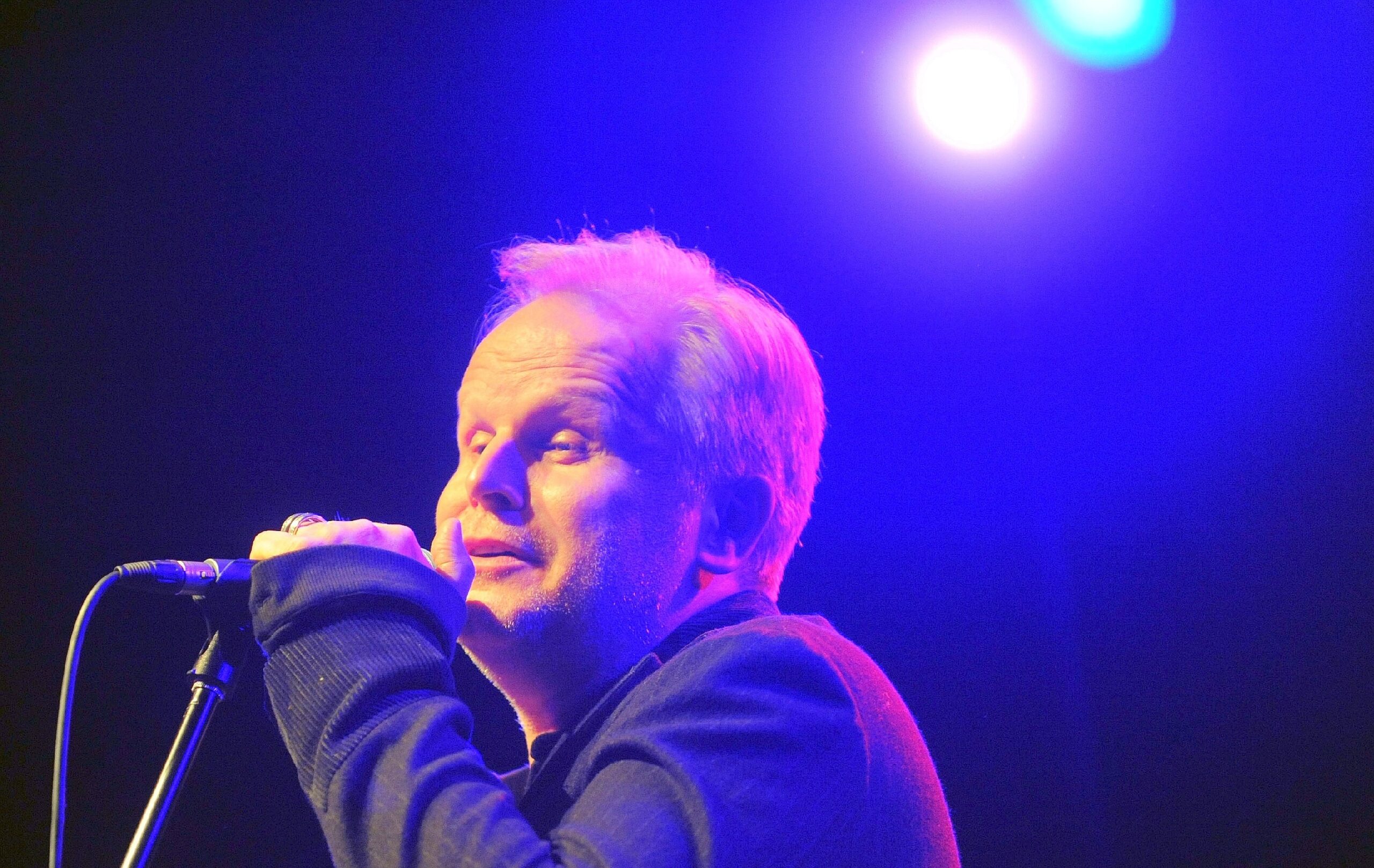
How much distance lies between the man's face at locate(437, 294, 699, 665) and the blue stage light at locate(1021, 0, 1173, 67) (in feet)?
5.75

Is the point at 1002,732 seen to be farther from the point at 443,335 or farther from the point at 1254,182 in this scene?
the point at 443,335

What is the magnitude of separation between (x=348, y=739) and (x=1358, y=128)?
9.37 feet

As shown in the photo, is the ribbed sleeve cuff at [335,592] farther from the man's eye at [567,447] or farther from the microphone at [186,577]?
the man's eye at [567,447]

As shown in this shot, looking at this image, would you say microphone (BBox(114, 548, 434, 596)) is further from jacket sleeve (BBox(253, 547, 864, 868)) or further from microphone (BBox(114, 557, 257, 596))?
jacket sleeve (BBox(253, 547, 864, 868))

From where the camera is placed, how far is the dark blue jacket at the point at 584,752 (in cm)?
99

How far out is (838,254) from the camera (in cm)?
293

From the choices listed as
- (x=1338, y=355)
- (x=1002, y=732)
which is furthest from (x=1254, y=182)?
(x=1002, y=732)

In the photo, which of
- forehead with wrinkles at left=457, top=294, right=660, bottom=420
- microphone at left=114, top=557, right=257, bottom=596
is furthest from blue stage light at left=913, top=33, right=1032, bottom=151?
microphone at left=114, top=557, right=257, bottom=596

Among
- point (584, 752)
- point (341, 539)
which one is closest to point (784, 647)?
point (584, 752)

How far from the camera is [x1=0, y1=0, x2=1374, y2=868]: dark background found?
2.52 meters

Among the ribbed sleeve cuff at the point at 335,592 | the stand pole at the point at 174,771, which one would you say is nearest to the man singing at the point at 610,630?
the ribbed sleeve cuff at the point at 335,592

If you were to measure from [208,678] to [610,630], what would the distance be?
23.2 inches

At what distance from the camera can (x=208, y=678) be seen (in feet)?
4.23

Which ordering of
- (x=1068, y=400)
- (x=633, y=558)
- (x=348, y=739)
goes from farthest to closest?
(x=1068, y=400) < (x=633, y=558) < (x=348, y=739)
